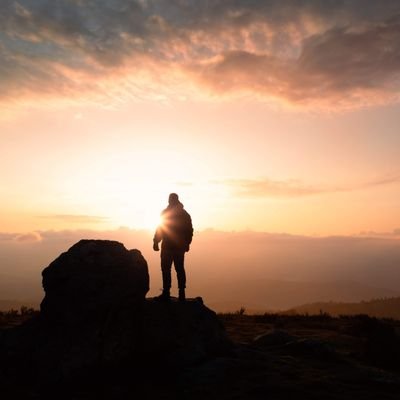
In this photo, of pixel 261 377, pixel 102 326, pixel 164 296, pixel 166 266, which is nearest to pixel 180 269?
pixel 166 266

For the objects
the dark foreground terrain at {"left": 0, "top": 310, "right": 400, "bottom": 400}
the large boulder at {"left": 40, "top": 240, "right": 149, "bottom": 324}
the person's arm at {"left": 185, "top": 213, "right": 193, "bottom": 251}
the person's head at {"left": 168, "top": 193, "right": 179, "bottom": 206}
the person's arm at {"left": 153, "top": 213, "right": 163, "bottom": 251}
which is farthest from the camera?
the person's head at {"left": 168, "top": 193, "right": 179, "bottom": 206}

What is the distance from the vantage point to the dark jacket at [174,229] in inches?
547

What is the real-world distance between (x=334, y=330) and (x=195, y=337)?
31.4ft

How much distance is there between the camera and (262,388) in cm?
999

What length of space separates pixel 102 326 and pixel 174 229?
3691 mm

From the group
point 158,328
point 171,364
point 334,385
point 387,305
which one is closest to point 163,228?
point 158,328

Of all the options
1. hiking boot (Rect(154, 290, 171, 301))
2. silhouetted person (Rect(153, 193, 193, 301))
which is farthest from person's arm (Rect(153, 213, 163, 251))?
hiking boot (Rect(154, 290, 171, 301))

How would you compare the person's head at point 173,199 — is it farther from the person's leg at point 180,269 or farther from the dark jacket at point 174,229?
the person's leg at point 180,269

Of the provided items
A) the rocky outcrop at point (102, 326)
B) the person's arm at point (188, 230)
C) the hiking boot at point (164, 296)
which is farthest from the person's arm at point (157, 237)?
the hiking boot at point (164, 296)

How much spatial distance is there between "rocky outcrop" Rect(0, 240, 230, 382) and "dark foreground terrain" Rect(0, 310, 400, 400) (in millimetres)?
359

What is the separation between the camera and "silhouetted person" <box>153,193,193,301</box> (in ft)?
45.5

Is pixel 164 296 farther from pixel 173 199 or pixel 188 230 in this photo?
pixel 173 199

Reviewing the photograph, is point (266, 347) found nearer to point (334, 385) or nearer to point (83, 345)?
point (334, 385)

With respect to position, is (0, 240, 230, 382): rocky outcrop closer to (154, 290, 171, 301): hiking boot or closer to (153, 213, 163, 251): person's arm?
(154, 290, 171, 301): hiking boot
